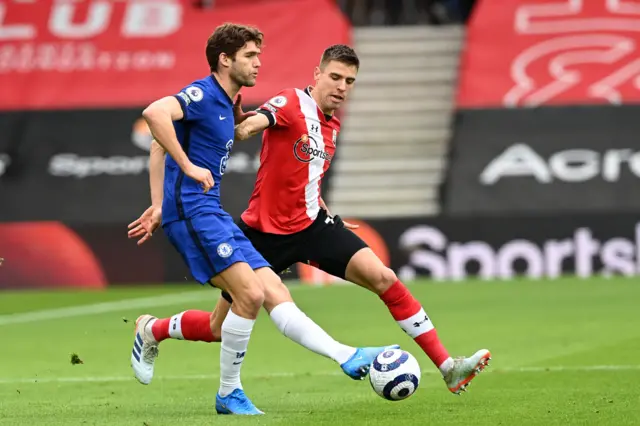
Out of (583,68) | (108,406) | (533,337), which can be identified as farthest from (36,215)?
(108,406)

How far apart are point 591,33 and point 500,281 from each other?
569 centimetres

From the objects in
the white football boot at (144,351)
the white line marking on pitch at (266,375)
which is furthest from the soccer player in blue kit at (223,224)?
the white line marking on pitch at (266,375)

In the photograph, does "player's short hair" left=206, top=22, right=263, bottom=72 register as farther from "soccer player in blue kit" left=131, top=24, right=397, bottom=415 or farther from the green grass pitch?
the green grass pitch

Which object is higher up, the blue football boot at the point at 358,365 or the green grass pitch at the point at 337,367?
the blue football boot at the point at 358,365

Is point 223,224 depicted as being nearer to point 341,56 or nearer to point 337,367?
point 341,56

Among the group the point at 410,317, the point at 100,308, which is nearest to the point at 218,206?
the point at 410,317

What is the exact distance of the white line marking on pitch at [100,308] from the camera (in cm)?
1588

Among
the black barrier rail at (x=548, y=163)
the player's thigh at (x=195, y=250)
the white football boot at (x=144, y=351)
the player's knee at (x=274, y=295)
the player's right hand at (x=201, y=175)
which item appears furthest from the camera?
the black barrier rail at (x=548, y=163)

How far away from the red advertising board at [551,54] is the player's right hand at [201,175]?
14.6m

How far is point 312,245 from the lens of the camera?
8664mm

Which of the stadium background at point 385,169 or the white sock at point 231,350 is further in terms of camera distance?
the stadium background at point 385,169

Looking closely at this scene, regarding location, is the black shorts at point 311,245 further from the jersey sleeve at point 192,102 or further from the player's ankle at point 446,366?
the jersey sleeve at point 192,102

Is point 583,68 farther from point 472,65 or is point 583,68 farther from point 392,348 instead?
point 392,348

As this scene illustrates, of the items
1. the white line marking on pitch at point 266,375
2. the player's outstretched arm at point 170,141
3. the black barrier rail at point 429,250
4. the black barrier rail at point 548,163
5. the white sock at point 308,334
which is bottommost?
the black barrier rail at point 429,250
